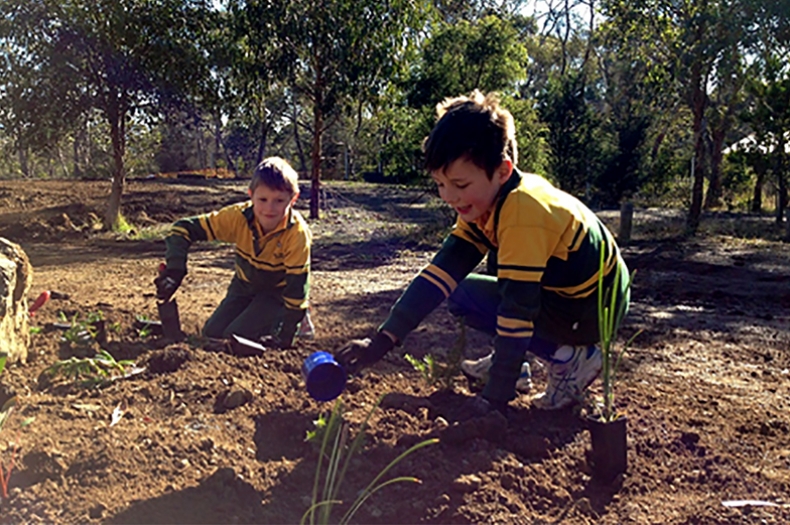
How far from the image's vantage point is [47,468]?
2.41 metres

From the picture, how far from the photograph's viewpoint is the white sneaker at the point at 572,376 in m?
3.20

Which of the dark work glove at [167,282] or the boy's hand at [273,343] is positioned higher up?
the dark work glove at [167,282]

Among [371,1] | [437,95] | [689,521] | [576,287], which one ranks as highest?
[371,1]

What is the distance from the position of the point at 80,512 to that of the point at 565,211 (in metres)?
1.98

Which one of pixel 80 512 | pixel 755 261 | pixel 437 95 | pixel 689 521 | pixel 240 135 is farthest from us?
pixel 240 135

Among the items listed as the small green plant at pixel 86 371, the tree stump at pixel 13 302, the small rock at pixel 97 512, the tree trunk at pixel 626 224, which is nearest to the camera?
the small rock at pixel 97 512

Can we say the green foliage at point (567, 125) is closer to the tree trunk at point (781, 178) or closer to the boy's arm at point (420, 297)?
the tree trunk at point (781, 178)

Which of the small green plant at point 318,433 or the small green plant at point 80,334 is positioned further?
the small green plant at point 80,334

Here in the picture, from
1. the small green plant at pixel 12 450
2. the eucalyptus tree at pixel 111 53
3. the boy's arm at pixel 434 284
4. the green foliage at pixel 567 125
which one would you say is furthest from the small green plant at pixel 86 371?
the green foliage at pixel 567 125

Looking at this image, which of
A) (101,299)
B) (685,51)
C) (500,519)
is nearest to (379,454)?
(500,519)

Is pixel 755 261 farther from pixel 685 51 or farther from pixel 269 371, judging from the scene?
pixel 269 371

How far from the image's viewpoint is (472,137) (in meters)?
2.66

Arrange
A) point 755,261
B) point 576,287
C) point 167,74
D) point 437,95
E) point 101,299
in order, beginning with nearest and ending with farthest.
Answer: point 576,287 → point 101,299 → point 755,261 → point 167,74 → point 437,95

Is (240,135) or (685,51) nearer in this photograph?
(685,51)
